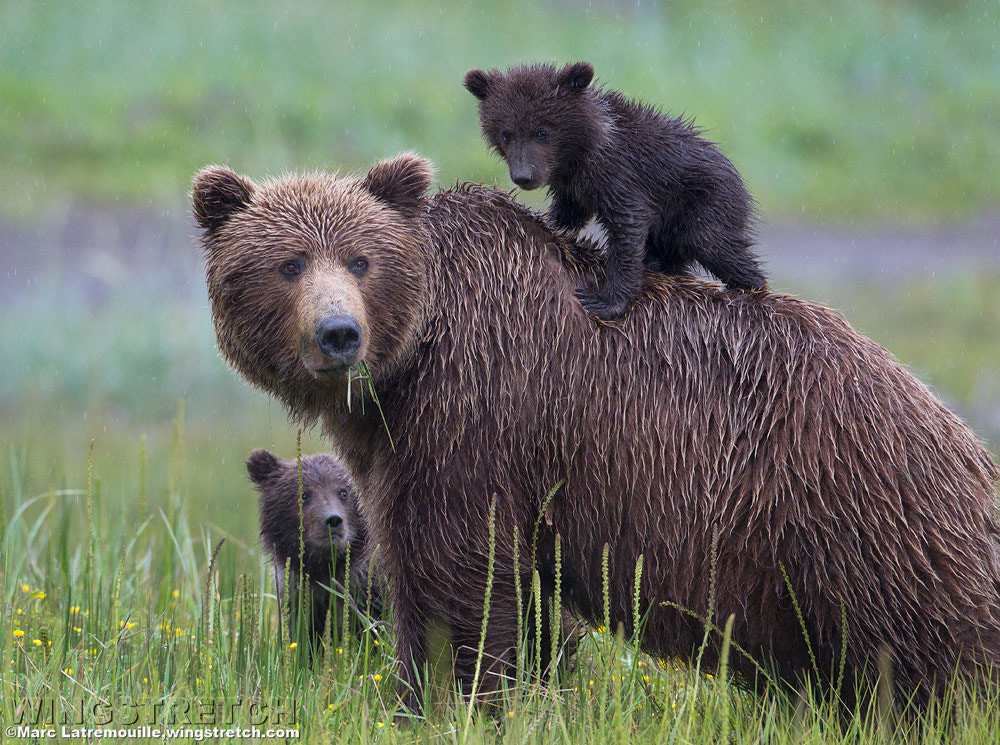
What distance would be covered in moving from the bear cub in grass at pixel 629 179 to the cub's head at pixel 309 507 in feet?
6.41

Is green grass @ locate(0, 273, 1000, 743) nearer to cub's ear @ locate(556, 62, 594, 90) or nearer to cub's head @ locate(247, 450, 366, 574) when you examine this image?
cub's head @ locate(247, 450, 366, 574)

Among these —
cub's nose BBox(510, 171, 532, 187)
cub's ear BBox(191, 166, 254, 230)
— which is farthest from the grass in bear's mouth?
cub's nose BBox(510, 171, 532, 187)

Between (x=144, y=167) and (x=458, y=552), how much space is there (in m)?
15.7

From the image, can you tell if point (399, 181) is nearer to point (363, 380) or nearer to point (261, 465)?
point (363, 380)

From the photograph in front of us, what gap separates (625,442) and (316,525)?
197 cm

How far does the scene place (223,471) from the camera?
10711 mm

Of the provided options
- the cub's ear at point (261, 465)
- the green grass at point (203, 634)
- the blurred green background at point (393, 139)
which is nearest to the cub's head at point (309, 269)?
the green grass at point (203, 634)

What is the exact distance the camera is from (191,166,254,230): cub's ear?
474 cm

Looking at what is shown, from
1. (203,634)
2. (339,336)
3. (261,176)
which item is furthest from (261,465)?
(261,176)

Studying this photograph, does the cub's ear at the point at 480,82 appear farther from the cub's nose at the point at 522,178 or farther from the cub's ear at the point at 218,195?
the cub's ear at the point at 218,195

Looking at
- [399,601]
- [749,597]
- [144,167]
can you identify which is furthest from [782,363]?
[144,167]

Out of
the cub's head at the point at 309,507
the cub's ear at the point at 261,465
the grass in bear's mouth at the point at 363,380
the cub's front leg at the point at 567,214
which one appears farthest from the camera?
the cub's ear at the point at 261,465

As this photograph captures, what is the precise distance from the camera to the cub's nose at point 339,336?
14.2 feet

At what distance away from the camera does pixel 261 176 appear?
13500mm
